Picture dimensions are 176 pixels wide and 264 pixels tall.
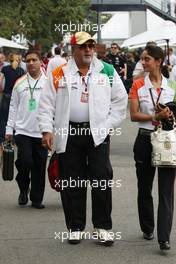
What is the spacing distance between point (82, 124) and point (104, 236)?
106 centimetres

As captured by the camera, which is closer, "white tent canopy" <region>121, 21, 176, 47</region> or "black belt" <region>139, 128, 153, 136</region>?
"black belt" <region>139, 128, 153, 136</region>

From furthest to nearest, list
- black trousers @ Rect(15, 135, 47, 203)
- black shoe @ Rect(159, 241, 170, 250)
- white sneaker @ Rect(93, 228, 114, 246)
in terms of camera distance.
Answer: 1. black trousers @ Rect(15, 135, 47, 203)
2. white sneaker @ Rect(93, 228, 114, 246)
3. black shoe @ Rect(159, 241, 170, 250)

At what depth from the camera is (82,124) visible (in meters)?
7.31

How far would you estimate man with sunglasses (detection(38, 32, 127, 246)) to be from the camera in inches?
287

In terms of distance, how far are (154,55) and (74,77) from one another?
76cm

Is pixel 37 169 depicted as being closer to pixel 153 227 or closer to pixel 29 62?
pixel 29 62

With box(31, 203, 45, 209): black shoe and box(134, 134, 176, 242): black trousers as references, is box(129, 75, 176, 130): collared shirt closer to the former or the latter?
box(134, 134, 176, 242): black trousers

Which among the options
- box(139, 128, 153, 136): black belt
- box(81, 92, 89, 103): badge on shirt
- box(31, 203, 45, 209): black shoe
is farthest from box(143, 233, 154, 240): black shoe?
box(31, 203, 45, 209): black shoe

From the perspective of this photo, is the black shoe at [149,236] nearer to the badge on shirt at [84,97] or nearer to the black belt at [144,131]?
the black belt at [144,131]

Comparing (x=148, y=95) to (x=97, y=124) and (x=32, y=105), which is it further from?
(x=32, y=105)

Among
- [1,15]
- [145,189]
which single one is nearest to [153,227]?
[145,189]

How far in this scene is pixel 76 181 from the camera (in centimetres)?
745

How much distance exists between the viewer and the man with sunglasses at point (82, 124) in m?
7.28

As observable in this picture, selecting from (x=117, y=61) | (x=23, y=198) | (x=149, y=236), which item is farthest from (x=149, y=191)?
(x=117, y=61)
